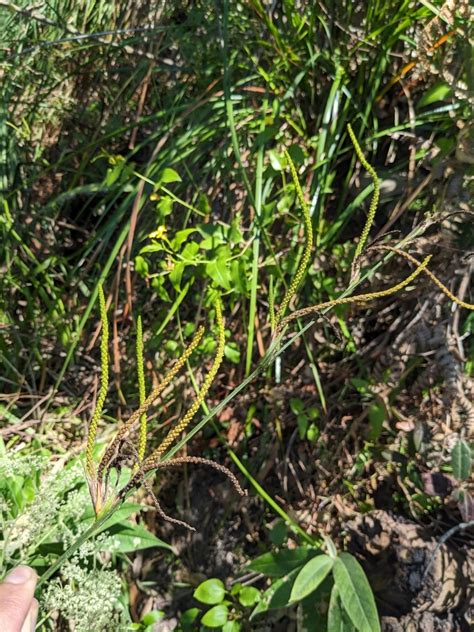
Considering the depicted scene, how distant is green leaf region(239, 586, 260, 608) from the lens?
63.5 inches

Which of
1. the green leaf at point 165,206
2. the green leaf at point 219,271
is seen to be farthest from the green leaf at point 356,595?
the green leaf at point 165,206

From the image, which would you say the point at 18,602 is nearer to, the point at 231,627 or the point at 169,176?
the point at 231,627

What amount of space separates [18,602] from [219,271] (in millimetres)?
844

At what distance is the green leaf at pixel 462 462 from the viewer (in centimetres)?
149

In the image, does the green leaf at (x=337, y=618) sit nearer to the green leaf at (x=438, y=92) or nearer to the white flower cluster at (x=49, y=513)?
the white flower cluster at (x=49, y=513)

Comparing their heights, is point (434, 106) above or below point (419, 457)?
above

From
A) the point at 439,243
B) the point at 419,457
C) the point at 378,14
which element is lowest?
the point at 419,457

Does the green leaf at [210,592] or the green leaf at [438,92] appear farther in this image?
the green leaf at [210,592]

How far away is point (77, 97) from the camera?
2080mm

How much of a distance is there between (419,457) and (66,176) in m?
1.37

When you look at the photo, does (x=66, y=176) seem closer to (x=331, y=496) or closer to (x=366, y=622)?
(x=331, y=496)

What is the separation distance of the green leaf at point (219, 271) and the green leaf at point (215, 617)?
811 millimetres

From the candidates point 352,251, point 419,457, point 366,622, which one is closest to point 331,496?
point 419,457

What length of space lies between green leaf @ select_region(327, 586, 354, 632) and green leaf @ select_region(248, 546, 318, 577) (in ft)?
0.49
